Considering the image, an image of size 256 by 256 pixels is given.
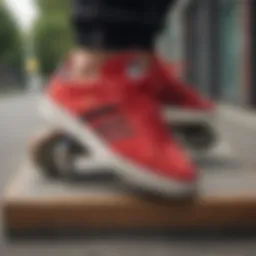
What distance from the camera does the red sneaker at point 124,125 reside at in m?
1.20

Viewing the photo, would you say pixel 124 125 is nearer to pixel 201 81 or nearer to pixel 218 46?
pixel 218 46

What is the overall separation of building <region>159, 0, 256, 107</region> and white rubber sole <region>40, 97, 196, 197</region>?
2346 mm

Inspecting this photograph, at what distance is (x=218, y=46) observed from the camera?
891cm

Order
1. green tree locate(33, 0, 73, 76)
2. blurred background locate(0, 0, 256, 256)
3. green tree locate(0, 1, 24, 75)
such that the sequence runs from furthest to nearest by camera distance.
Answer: green tree locate(33, 0, 73, 76) < green tree locate(0, 1, 24, 75) < blurred background locate(0, 0, 256, 256)

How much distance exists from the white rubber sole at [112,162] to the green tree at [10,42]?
28099 mm

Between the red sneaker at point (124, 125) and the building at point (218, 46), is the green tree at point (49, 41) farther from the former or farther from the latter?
the red sneaker at point (124, 125)

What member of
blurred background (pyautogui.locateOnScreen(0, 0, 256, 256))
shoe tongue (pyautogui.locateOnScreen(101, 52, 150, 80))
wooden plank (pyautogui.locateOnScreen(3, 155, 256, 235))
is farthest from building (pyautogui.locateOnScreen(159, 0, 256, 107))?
wooden plank (pyautogui.locateOnScreen(3, 155, 256, 235))

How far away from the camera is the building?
6.43m

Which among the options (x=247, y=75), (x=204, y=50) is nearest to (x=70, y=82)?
(x=247, y=75)

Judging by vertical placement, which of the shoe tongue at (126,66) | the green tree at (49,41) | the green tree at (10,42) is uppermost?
the green tree at (49,41)

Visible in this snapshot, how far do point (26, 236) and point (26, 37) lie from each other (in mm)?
35341

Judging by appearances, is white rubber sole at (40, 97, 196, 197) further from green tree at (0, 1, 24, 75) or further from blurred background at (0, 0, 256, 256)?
green tree at (0, 1, 24, 75)

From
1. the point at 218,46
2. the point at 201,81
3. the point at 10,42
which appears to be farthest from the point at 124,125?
the point at 10,42

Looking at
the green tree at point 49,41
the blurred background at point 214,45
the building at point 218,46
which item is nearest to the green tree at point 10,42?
the green tree at point 49,41
